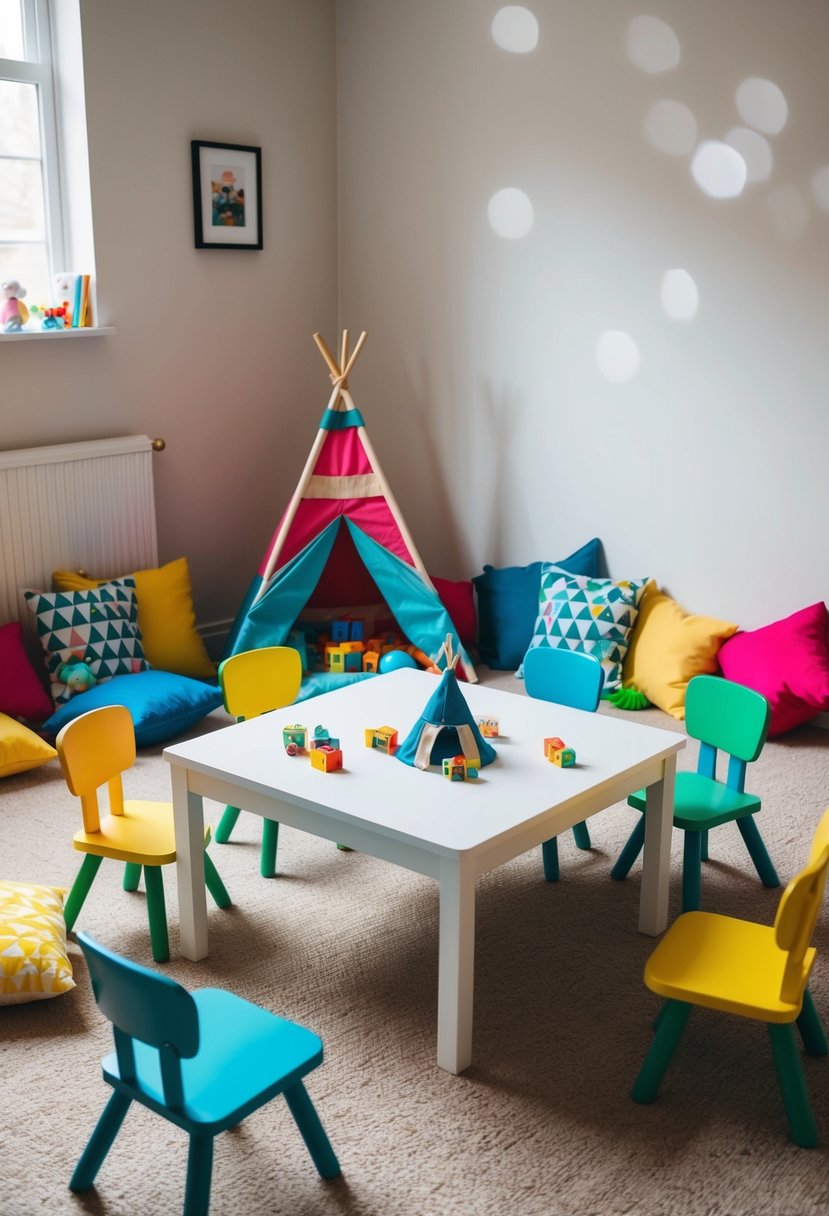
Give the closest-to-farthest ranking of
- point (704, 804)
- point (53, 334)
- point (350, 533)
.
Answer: point (704, 804)
point (53, 334)
point (350, 533)

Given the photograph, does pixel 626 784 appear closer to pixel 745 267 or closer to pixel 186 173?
pixel 745 267

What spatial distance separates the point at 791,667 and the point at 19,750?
2.37 metres

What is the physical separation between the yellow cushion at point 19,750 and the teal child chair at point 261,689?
2.19 ft

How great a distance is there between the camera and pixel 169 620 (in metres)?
4.25

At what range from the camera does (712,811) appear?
2744mm

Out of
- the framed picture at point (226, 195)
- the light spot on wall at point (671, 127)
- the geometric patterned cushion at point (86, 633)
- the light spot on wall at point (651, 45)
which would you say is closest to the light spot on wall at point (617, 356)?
the light spot on wall at point (671, 127)

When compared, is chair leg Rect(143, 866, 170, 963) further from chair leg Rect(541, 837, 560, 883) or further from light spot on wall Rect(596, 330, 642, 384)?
light spot on wall Rect(596, 330, 642, 384)

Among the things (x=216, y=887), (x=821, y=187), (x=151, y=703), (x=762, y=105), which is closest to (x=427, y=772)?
(x=216, y=887)

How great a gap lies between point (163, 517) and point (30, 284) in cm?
95

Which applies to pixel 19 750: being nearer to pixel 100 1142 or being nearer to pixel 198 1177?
pixel 100 1142

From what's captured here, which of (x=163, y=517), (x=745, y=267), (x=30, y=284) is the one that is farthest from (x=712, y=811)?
(x=30, y=284)

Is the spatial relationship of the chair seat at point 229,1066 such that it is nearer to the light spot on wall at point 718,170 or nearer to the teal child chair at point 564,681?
the teal child chair at point 564,681

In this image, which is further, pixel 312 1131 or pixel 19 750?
pixel 19 750

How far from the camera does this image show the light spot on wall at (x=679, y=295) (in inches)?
159
